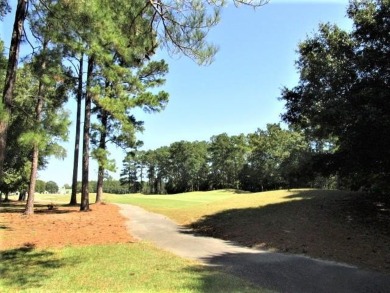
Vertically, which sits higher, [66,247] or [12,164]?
[12,164]

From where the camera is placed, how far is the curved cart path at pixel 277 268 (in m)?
8.11

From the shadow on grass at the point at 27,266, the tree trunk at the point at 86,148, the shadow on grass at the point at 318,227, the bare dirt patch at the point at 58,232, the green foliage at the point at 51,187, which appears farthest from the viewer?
the green foliage at the point at 51,187

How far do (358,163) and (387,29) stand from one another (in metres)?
4.87

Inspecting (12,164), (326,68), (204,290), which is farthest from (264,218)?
(12,164)


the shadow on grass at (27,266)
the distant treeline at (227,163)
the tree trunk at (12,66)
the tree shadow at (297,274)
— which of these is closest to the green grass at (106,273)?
the shadow on grass at (27,266)

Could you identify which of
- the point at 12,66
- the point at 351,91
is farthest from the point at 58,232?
the point at 351,91

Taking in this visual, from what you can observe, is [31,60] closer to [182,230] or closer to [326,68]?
[182,230]

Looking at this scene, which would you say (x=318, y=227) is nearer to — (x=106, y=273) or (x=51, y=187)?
(x=106, y=273)

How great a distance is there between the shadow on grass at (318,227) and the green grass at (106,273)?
4.10 m

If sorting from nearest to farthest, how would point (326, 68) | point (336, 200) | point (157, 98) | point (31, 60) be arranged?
point (31, 60), point (326, 68), point (336, 200), point (157, 98)

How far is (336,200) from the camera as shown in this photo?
18328mm

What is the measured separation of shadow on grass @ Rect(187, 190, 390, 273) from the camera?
11438 mm

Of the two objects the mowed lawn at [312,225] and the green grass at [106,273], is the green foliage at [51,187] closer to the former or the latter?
the mowed lawn at [312,225]

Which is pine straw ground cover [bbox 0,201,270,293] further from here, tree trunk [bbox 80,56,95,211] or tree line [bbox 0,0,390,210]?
tree trunk [bbox 80,56,95,211]
